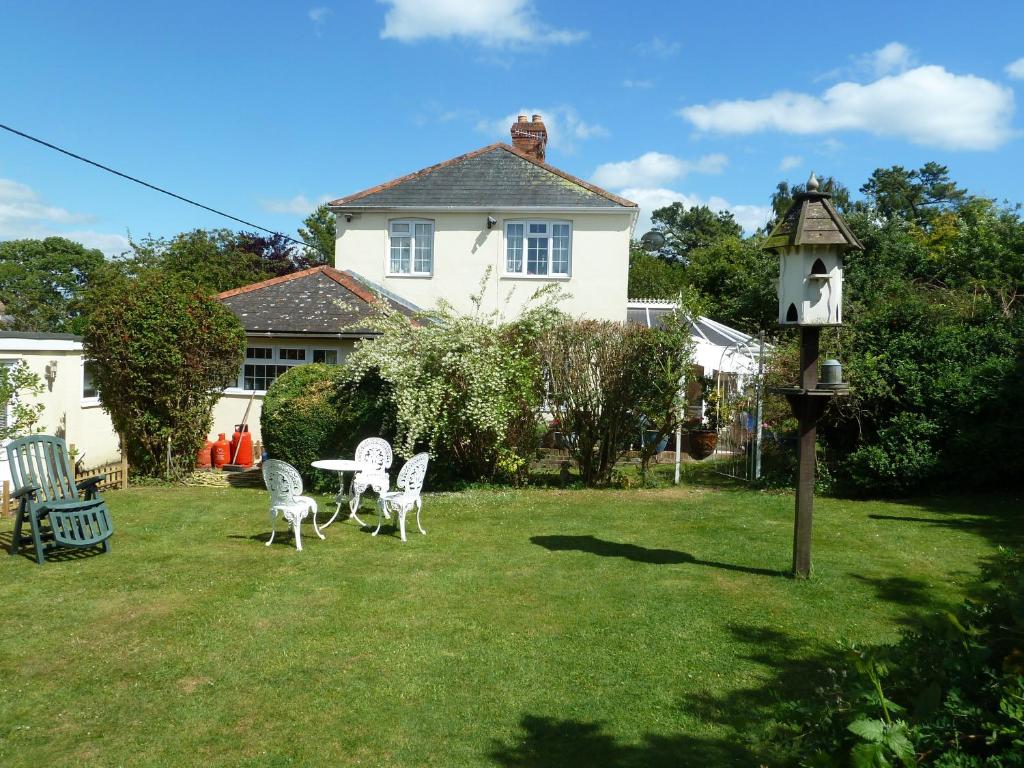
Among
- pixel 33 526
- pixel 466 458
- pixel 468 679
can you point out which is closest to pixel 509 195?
pixel 466 458

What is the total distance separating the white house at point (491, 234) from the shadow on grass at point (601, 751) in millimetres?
18269

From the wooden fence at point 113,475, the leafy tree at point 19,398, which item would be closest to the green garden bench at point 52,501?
the leafy tree at point 19,398

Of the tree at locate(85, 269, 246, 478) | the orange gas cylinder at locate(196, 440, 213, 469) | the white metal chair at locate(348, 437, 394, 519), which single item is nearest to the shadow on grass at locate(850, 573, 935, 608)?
the white metal chair at locate(348, 437, 394, 519)

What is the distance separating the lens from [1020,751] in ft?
6.49

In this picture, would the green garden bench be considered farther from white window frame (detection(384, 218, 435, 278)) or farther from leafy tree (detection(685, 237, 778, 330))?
leafy tree (detection(685, 237, 778, 330))

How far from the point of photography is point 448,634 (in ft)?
21.2

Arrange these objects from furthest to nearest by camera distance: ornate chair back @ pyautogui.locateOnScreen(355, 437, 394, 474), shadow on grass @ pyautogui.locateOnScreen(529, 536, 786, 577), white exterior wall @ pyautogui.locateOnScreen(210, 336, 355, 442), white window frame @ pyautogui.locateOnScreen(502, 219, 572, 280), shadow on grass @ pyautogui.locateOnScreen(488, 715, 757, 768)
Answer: white window frame @ pyautogui.locateOnScreen(502, 219, 572, 280) → white exterior wall @ pyautogui.locateOnScreen(210, 336, 355, 442) → ornate chair back @ pyautogui.locateOnScreen(355, 437, 394, 474) → shadow on grass @ pyautogui.locateOnScreen(529, 536, 786, 577) → shadow on grass @ pyautogui.locateOnScreen(488, 715, 757, 768)

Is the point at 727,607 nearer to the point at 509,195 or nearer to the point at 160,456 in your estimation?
the point at 160,456

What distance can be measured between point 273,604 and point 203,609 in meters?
0.60

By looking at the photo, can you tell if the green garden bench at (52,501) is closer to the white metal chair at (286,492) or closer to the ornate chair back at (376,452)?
the white metal chair at (286,492)

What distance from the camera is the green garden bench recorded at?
867 centimetres

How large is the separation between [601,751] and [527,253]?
19622 mm

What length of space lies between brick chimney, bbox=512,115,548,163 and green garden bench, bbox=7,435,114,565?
19.1 metres

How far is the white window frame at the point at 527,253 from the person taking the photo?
22.9 metres
